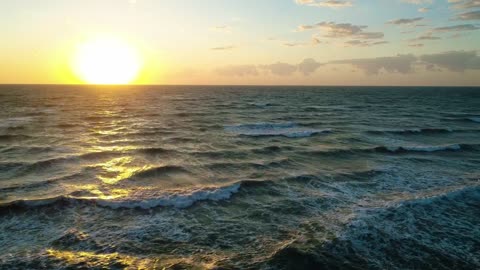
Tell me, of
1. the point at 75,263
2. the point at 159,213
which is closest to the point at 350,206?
the point at 159,213

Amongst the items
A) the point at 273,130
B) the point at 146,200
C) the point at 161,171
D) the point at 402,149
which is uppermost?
the point at 273,130

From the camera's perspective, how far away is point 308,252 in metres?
9.18

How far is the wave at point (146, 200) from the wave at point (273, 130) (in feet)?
53.5

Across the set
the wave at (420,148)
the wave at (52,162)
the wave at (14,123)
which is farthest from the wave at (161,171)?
the wave at (14,123)

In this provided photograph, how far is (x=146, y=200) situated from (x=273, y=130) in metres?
21.4

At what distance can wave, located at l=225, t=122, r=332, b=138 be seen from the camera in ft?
99.2

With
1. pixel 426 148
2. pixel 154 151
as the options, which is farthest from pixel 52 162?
pixel 426 148

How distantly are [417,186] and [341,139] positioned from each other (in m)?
12.3

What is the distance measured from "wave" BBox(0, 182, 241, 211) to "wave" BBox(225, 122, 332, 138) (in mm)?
16309

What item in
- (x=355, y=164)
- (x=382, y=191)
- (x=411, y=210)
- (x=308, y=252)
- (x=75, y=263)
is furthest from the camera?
(x=355, y=164)

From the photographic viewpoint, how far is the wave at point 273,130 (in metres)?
30.2

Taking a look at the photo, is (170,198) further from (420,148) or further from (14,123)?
(14,123)

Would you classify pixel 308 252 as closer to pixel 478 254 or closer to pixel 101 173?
pixel 478 254

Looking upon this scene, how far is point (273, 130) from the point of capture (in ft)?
108
